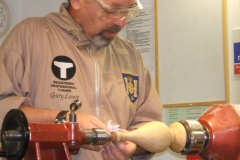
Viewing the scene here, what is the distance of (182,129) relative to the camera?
0.89 m

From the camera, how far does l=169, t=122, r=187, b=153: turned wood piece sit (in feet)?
2.88

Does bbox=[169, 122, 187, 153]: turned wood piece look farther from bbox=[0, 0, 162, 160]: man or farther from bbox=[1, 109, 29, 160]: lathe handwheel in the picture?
bbox=[0, 0, 162, 160]: man

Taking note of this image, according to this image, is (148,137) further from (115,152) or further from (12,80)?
(12,80)

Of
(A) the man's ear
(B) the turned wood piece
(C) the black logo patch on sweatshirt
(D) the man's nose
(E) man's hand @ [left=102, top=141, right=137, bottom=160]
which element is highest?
(A) the man's ear

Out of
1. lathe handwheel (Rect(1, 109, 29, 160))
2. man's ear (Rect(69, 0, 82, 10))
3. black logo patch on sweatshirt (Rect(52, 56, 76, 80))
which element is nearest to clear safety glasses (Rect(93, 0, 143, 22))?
man's ear (Rect(69, 0, 82, 10))

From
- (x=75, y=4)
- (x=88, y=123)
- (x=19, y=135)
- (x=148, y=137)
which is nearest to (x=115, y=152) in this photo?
(x=88, y=123)

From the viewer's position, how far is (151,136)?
0.90 m

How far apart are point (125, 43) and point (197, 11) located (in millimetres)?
962

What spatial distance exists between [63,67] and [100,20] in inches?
10.1

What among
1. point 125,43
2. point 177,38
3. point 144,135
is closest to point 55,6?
point 177,38

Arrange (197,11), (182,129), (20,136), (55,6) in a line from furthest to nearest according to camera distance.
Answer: (55,6) → (197,11) → (182,129) → (20,136)

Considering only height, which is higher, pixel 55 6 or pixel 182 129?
pixel 55 6

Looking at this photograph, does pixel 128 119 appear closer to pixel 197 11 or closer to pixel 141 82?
pixel 141 82

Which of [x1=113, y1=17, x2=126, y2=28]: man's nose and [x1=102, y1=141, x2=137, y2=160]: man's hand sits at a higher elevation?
[x1=113, y1=17, x2=126, y2=28]: man's nose
